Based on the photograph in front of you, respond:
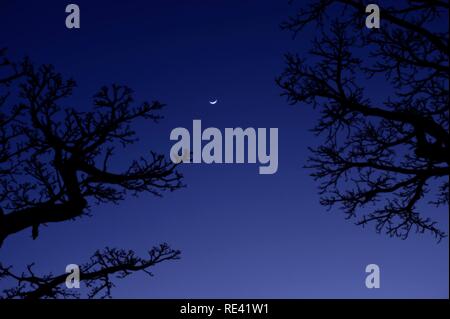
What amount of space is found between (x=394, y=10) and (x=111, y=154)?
13.8 feet

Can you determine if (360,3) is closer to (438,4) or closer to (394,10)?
(394,10)

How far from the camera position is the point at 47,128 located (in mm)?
7523

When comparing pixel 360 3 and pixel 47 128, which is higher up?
pixel 360 3

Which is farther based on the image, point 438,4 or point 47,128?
point 47,128

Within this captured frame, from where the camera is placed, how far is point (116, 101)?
7.85 meters
